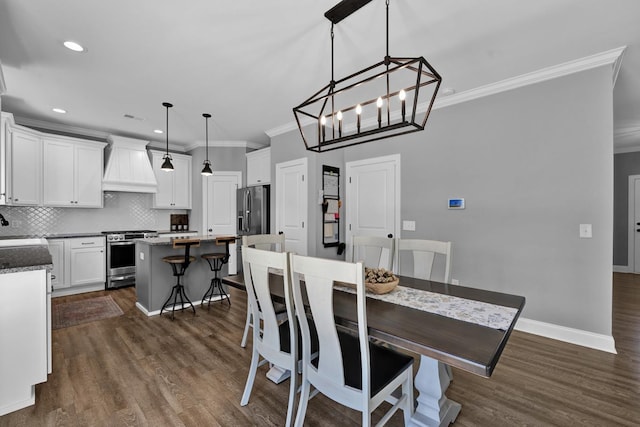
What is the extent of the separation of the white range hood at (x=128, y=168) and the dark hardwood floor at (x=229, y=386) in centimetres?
272

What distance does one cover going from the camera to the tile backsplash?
14.8 feet

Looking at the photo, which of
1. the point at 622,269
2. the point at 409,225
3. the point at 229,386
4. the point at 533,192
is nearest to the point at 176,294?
the point at 229,386

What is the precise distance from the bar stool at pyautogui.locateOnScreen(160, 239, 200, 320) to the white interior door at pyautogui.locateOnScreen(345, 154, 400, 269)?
198 cm

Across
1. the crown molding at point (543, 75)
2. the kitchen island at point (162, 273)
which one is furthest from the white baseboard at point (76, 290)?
the crown molding at point (543, 75)

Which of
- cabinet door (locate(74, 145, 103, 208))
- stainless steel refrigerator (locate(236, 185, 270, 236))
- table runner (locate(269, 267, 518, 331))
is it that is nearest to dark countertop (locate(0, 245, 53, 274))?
table runner (locate(269, 267, 518, 331))

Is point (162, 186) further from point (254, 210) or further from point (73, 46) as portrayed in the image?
point (73, 46)

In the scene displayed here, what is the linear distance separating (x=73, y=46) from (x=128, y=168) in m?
2.99

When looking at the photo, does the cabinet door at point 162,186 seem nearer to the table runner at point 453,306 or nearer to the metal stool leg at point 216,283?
the metal stool leg at point 216,283

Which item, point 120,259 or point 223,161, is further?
point 223,161

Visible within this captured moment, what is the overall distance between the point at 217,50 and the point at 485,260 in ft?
11.2

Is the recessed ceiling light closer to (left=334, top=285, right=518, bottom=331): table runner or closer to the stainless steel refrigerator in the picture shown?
(left=334, top=285, right=518, bottom=331): table runner

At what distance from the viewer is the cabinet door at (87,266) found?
14.9 ft

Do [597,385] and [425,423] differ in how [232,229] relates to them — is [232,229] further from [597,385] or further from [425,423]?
[597,385]

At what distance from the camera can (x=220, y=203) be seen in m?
5.80
